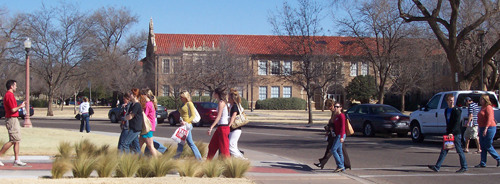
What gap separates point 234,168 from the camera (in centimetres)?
817

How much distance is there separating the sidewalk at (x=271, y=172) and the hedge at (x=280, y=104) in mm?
44294

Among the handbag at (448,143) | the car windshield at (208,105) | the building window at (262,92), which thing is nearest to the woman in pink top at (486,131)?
the handbag at (448,143)

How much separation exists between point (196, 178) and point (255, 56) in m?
46.0

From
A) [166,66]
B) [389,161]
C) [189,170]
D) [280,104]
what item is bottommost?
[389,161]

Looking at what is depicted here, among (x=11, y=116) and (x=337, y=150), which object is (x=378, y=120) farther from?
(x=11, y=116)

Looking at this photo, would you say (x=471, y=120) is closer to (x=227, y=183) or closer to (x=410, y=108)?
(x=227, y=183)

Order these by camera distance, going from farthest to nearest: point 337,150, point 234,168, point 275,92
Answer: point 275,92 → point 337,150 → point 234,168

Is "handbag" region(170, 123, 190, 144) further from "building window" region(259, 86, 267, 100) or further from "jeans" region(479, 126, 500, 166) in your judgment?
"building window" region(259, 86, 267, 100)

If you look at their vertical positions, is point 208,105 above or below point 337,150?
above

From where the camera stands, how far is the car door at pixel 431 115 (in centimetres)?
1605

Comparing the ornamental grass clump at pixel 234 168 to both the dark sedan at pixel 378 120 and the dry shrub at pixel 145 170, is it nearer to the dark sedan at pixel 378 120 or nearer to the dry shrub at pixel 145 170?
the dry shrub at pixel 145 170

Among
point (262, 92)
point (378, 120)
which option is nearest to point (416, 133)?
point (378, 120)

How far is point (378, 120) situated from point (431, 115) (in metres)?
3.18

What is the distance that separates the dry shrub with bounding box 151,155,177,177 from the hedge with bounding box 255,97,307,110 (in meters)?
47.4
